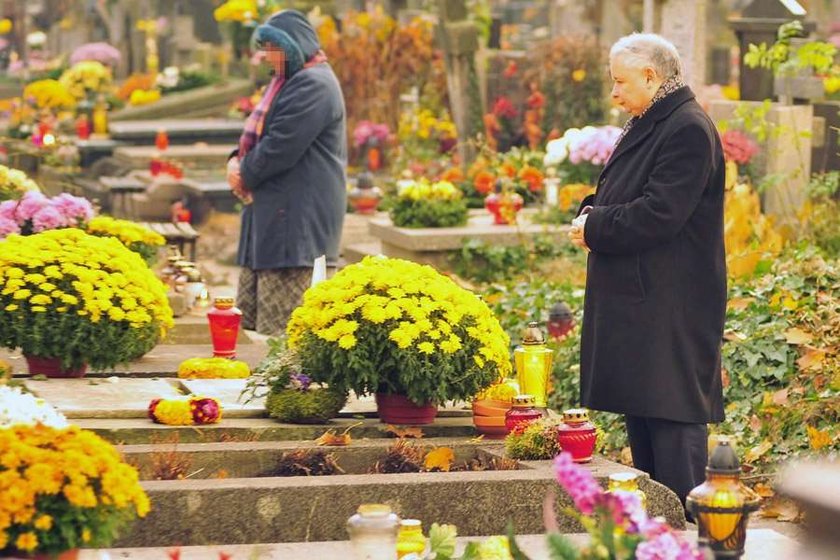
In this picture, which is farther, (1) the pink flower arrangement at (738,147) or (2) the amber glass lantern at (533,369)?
(1) the pink flower arrangement at (738,147)

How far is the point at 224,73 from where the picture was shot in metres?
30.8

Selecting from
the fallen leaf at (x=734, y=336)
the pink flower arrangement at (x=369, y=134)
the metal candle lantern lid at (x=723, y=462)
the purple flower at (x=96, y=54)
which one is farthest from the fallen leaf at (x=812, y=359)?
the purple flower at (x=96, y=54)

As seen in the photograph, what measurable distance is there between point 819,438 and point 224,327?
2.50m

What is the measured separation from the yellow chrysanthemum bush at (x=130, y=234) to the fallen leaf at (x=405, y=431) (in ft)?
8.92

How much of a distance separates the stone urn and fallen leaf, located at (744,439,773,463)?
7.37m

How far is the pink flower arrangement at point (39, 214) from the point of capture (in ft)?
30.3

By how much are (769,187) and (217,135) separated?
11012 mm

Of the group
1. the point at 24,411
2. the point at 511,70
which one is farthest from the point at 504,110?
the point at 24,411

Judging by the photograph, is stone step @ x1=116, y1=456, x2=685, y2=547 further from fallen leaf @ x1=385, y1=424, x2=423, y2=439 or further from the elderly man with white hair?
fallen leaf @ x1=385, y1=424, x2=423, y2=439

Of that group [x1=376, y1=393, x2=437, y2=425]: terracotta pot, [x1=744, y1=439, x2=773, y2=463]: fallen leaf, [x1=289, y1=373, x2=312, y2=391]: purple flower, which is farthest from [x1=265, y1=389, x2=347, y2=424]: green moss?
[x1=744, y1=439, x2=773, y2=463]: fallen leaf

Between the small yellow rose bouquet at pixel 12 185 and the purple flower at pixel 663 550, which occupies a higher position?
the small yellow rose bouquet at pixel 12 185

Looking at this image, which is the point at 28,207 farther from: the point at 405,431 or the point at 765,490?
the point at 765,490

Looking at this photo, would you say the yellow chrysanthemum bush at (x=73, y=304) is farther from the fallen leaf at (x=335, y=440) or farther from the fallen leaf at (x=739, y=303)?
the fallen leaf at (x=739, y=303)

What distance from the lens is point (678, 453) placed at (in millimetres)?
6418
